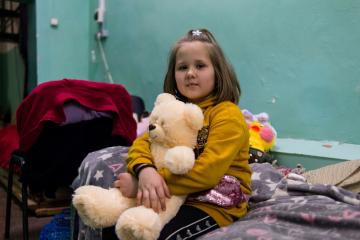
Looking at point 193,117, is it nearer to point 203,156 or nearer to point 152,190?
point 203,156

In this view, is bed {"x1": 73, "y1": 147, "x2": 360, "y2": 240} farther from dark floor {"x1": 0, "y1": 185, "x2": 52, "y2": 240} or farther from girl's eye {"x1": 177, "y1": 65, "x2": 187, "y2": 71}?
dark floor {"x1": 0, "y1": 185, "x2": 52, "y2": 240}

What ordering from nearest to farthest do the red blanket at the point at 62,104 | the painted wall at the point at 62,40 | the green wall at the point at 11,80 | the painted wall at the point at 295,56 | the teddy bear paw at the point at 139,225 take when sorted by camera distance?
the teddy bear paw at the point at 139,225
the red blanket at the point at 62,104
the painted wall at the point at 295,56
the painted wall at the point at 62,40
the green wall at the point at 11,80

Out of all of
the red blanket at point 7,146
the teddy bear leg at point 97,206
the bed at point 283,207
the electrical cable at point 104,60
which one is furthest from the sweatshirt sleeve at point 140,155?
the electrical cable at point 104,60

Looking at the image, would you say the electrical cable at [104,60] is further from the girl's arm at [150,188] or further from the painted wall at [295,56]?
the girl's arm at [150,188]

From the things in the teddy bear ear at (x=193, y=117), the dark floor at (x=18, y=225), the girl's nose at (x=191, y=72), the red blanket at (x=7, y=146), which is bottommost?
the dark floor at (x=18, y=225)

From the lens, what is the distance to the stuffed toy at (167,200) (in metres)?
0.75

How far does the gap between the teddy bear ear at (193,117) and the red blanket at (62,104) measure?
0.72m

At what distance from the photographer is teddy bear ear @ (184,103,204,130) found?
34.9 inches

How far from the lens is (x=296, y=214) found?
910mm

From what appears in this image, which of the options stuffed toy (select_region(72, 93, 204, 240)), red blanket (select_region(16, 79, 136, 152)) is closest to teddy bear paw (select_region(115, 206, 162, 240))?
stuffed toy (select_region(72, 93, 204, 240))

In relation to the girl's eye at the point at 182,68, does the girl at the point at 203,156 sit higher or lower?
lower

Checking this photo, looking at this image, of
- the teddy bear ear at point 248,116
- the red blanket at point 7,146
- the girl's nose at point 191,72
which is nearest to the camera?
the girl's nose at point 191,72

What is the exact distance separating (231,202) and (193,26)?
156 centimetres

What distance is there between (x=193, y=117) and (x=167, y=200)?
0.69 ft
